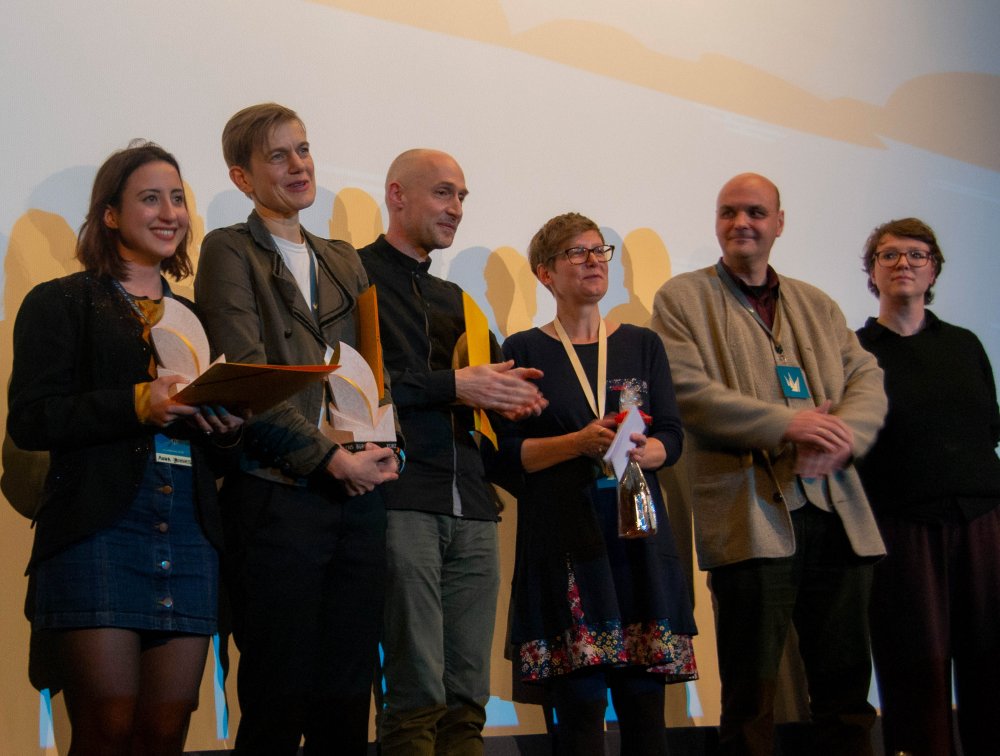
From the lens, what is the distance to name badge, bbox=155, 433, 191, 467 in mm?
2205

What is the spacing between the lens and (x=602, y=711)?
9.21 ft

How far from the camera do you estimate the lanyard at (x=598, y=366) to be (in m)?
3.00

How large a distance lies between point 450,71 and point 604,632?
1818 millimetres

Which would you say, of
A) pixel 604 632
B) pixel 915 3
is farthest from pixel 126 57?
pixel 915 3

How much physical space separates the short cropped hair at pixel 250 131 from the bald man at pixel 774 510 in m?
1.28

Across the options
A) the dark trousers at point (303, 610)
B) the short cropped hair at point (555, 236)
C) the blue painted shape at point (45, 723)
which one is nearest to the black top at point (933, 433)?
the short cropped hair at point (555, 236)

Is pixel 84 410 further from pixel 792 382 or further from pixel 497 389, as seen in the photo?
pixel 792 382

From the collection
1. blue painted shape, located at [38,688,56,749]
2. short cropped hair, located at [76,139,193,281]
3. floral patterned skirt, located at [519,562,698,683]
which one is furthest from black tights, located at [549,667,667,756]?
short cropped hair, located at [76,139,193,281]

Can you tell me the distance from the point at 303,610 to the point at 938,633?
195 centimetres

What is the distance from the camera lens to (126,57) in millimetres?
3031

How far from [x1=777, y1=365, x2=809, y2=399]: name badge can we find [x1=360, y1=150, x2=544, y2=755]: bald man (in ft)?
2.51

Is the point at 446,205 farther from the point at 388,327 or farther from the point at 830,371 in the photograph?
the point at 830,371

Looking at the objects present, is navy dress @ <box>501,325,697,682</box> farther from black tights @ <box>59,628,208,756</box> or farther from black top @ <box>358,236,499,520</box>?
black tights @ <box>59,628,208,756</box>

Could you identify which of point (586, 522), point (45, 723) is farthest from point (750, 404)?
point (45, 723)
